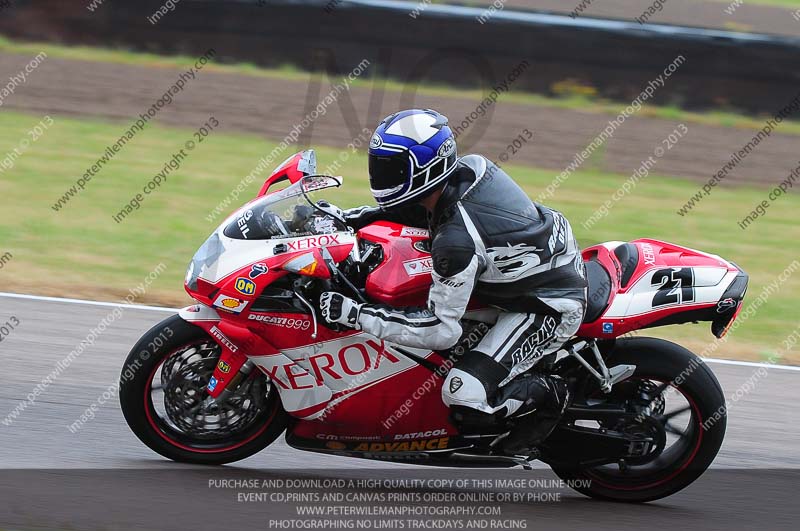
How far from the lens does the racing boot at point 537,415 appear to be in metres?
5.14

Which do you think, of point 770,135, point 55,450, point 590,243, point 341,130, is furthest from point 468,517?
point 770,135

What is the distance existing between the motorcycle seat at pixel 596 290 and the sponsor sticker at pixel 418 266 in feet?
2.55

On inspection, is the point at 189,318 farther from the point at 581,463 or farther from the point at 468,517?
the point at 581,463

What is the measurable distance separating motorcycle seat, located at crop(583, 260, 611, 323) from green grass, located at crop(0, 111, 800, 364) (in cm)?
309

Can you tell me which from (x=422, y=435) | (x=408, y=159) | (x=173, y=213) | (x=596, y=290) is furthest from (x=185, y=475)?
(x=173, y=213)

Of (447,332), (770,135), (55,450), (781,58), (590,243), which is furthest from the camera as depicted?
(770,135)

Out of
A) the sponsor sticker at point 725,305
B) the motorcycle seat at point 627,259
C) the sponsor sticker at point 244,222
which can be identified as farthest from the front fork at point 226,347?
the sponsor sticker at point 725,305

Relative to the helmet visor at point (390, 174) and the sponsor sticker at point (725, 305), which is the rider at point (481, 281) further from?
the sponsor sticker at point (725, 305)

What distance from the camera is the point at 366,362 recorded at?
5.13m

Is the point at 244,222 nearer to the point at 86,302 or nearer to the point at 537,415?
the point at 537,415

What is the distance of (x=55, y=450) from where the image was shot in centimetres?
553

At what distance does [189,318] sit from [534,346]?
63.7 inches

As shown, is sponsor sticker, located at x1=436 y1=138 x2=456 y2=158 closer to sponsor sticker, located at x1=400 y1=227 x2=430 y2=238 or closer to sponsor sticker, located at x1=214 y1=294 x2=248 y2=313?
sponsor sticker, located at x1=400 y1=227 x2=430 y2=238

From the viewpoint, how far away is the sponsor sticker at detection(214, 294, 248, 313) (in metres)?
4.99
